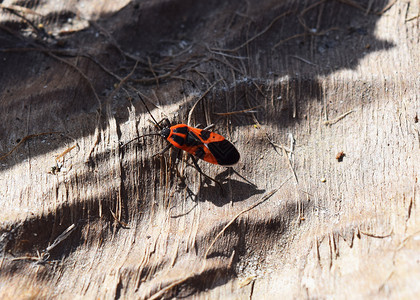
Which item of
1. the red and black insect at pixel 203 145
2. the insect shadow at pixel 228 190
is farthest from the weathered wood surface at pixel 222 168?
the red and black insect at pixel 203 145

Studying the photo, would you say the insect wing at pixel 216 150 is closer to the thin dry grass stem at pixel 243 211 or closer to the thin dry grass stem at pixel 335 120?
the thin dry grass stem at pixel 243 211

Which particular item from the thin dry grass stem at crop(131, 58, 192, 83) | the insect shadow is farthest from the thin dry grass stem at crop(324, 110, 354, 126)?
the thin dry grass stem at crop(131, 58, 192, 83)

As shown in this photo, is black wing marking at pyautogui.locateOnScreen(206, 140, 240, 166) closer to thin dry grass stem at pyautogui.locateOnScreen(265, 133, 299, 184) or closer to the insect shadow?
the insect shadow

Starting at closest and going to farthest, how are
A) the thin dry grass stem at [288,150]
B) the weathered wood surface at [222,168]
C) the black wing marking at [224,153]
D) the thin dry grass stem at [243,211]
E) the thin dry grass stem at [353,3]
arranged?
the weathered wood surface at [222,168] → the thin dry grass stem at [243,211] → the black wing marking at [224,153] → the thin dry grass stem at [288,150] → the thin dry grass stem at [353,3]

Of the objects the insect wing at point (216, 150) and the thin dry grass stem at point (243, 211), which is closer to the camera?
the thin dry grass stem at point (243, 211)

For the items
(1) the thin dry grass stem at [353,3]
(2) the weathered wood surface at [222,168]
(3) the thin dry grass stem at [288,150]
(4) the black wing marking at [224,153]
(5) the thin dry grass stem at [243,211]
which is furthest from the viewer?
(1) the thin dry grass stem at [353,3]

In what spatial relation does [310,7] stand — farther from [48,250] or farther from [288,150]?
[48,250]

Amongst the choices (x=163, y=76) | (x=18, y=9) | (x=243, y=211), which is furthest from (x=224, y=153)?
(x=18, y=9)
